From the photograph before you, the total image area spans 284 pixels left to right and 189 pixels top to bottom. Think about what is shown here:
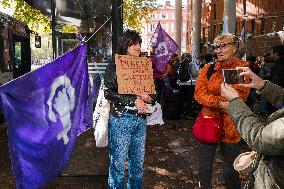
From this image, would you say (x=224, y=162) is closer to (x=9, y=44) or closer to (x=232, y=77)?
(x=232, y=77)

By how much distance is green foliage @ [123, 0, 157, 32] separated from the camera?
78.9 feet

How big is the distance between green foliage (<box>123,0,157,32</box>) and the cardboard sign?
2046cm

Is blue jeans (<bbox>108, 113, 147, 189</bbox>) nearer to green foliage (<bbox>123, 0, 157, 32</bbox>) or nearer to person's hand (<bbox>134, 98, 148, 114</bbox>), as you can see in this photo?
person's hand (<bbox>134, 98, 148, 114</bbox>)

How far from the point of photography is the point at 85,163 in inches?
226

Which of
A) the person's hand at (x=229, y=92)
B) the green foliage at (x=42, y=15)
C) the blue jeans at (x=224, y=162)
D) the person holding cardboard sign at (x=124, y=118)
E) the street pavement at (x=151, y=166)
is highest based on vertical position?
the green foliage at (x=42, y=15)

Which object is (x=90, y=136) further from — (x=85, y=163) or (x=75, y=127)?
(x=75, y=127)

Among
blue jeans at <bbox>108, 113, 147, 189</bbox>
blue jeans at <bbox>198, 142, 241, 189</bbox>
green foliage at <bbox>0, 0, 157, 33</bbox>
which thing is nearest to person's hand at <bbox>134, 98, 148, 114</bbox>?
blue jeans at <bbox>108, 113, 147, 189</bbox>

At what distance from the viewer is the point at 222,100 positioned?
365 cm

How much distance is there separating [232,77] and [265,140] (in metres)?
0.69

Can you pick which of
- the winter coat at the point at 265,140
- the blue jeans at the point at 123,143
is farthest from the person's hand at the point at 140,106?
the winter coat at the point at 265,140

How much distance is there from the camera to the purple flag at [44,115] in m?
2.75

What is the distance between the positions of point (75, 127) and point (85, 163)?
7.01ft

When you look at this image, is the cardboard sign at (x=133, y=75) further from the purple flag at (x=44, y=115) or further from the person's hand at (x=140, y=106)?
the purple flag at (x=44, y=115)

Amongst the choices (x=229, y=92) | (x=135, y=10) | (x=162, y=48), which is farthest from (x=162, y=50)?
(x=135, y=10)
